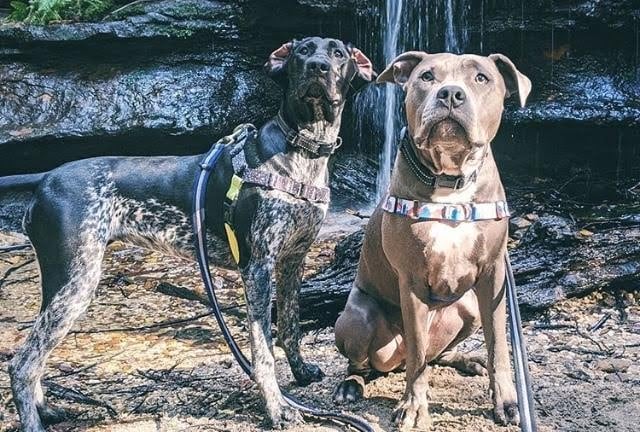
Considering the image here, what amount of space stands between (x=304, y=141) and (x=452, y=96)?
102 centimetres

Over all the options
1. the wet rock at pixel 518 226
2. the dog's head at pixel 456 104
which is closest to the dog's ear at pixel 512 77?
the dog's head at pixel 456 104

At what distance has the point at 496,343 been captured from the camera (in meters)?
3.44

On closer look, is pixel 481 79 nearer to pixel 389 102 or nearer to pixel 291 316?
pixel 291 316

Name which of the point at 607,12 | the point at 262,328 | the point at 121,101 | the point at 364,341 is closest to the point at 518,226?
the point at 607,12

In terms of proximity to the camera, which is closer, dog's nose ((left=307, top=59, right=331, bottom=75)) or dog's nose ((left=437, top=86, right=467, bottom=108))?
dog's nose ((left=437, top=86, right=467, bottom=108))

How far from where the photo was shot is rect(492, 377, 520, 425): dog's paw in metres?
3.41

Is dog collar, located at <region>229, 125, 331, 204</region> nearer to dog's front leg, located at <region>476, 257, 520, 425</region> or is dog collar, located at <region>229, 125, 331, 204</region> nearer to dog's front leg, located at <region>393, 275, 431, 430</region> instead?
dog's front leg, located at <region>393, 275, 431, 430</region>

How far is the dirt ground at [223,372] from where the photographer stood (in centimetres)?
365

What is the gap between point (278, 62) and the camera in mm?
3898

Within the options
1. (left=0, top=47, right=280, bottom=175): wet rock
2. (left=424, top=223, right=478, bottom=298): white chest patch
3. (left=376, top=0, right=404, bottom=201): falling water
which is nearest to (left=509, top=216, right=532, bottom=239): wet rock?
(left=376, top=0, right=404, bottom=201): falling water

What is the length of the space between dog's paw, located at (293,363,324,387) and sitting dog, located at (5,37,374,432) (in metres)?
0.40

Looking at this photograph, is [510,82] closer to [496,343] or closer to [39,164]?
[496,343]

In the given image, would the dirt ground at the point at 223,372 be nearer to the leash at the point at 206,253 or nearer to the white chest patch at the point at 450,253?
the leash at the point at 206,253

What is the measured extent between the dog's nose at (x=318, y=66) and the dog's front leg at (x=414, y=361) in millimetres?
1129
